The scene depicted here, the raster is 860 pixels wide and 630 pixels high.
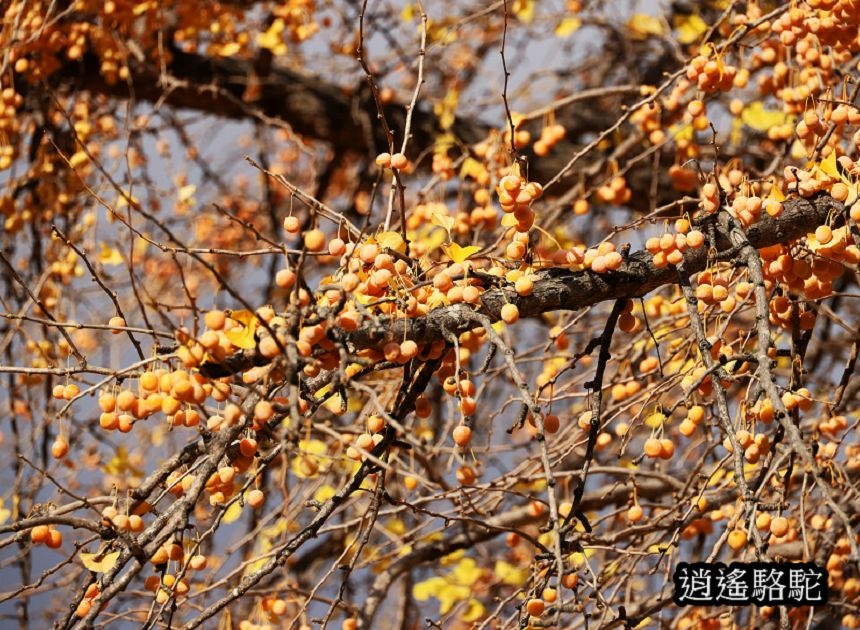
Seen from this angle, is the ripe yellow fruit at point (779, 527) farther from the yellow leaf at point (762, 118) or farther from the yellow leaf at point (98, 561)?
the yellow leaf at point (762, 118)

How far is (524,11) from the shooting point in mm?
3588

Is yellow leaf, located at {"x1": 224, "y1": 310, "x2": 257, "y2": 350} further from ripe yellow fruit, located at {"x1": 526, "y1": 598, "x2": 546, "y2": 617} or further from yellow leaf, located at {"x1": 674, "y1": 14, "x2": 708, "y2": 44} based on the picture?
yellow leaf, located at {"x1": 674, "y1": 14, "x2": 708, "y2": 44}

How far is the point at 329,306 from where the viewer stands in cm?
119

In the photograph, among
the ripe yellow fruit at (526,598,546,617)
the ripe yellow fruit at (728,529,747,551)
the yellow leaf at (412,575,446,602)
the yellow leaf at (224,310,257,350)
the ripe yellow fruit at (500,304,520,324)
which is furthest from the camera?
the yellow leaf at (412,575,446,602)

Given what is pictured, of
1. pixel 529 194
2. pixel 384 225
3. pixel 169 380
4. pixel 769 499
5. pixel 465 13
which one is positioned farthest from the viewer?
pixel 465 13

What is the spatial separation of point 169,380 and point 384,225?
1.55 ft

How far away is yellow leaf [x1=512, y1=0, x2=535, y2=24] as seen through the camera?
3557 millimetres

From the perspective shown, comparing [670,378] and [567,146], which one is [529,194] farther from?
[567,146]

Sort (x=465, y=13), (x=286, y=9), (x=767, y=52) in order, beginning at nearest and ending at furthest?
(x=767, y=52)
(x=286, y=9)
(x=465, y=13)

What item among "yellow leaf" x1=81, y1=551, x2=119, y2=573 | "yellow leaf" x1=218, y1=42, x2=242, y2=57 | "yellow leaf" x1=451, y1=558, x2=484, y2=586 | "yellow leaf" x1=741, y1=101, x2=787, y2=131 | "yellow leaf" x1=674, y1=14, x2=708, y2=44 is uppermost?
"yellow leaf" x1=674, y1=14, x2=708, y2=44

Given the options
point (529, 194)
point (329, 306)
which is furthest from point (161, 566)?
point (529, 194)

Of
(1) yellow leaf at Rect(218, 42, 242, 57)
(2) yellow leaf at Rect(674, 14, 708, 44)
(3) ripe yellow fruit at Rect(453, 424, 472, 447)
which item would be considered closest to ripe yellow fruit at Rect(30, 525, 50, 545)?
(3) ripe yellow fruit at Rect(453, 424, 472, 447)

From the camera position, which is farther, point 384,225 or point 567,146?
point 567,146

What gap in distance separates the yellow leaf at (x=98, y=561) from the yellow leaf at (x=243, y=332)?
0.35m
